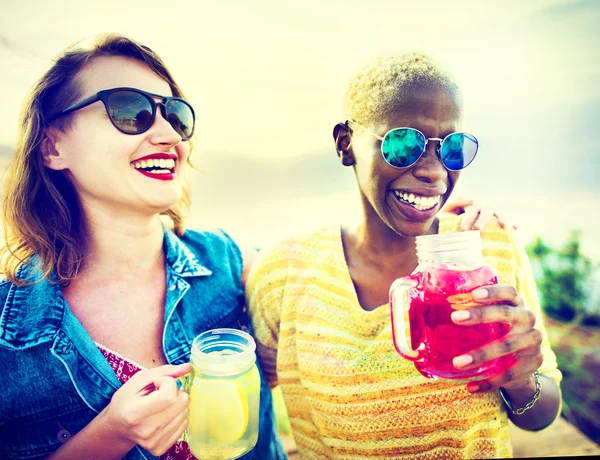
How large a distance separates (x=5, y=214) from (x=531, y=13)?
1.86 metres

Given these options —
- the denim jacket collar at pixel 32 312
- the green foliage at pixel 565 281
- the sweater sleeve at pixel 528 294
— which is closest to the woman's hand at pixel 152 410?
the denim jacket collar at pixel 32 312

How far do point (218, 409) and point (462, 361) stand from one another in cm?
56

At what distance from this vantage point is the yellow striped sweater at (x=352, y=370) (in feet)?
4.06

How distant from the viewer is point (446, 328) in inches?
37.7

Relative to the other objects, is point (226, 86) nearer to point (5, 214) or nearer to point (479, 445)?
point (5, 214)

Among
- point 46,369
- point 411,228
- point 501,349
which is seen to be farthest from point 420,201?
point 46,369

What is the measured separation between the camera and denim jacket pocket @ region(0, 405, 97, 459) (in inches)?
47.7

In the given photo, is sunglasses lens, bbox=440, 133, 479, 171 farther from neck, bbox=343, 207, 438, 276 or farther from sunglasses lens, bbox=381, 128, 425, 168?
neck, bbox=343, 207, 438, 276

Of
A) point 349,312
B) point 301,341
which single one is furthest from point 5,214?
point 349,312

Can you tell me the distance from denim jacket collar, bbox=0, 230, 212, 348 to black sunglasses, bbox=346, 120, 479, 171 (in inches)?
40.8

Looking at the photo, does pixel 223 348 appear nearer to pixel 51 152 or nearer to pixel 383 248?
pixel 383 248

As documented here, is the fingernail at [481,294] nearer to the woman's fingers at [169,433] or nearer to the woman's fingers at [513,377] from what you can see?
the woman's fingers at [513,377]

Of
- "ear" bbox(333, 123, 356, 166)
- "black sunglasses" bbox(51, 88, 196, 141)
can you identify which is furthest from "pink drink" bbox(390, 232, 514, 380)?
"black sunglasses" bbox(51, 88, 196, 141)

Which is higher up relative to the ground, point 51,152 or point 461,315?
point 51,152
